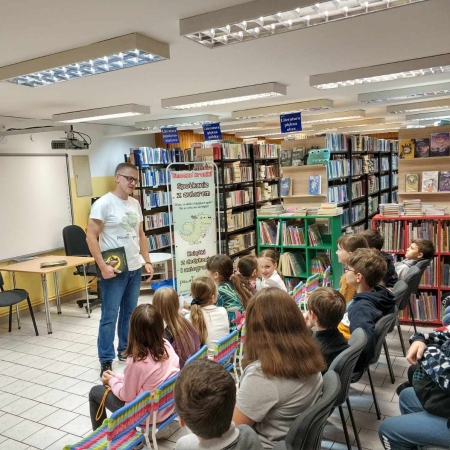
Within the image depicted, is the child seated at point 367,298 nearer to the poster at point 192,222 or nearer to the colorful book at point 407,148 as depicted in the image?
the poster at point 192,222

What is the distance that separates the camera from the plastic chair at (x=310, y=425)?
1564 mm

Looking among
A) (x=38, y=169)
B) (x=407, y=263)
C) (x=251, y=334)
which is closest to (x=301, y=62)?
(x=407, y=263)

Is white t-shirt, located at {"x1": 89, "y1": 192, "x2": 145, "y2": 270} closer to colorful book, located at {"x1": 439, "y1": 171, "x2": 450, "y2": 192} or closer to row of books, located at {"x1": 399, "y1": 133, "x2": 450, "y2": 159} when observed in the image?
row of books, located at {"x1": 399, "y1": 133, "x2": 450, "y2": 159}

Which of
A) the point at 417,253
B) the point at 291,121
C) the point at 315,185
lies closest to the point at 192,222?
the point at 315,185

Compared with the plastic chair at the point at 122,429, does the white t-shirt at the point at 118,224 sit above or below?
above

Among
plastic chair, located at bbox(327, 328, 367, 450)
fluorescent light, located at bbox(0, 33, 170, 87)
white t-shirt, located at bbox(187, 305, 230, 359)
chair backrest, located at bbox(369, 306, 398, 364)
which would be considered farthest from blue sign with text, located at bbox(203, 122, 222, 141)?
plastic chair, located at bbox(327, 328, 367, 450)

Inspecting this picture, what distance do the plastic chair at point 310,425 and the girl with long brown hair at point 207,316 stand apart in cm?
142

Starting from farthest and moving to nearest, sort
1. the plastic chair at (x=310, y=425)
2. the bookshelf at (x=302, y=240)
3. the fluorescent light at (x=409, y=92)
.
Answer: the bookshelf at (x=302, y=240), the fluorescent light at (x=409, y=92), the plastic chair at (x=310, y=425)

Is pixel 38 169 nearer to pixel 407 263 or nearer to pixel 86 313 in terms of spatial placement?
pixel 86 313

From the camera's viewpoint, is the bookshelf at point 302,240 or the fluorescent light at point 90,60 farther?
the bookshelf at point 302,240

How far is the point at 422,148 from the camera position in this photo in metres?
5.10

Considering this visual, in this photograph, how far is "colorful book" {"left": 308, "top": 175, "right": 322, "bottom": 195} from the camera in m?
5.75

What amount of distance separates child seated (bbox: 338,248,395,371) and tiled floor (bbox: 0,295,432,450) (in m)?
0.60

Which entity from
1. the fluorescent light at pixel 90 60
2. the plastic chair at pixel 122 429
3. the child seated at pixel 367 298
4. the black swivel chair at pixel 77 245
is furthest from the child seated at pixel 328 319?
the black swivel chair at pixel 77 245
